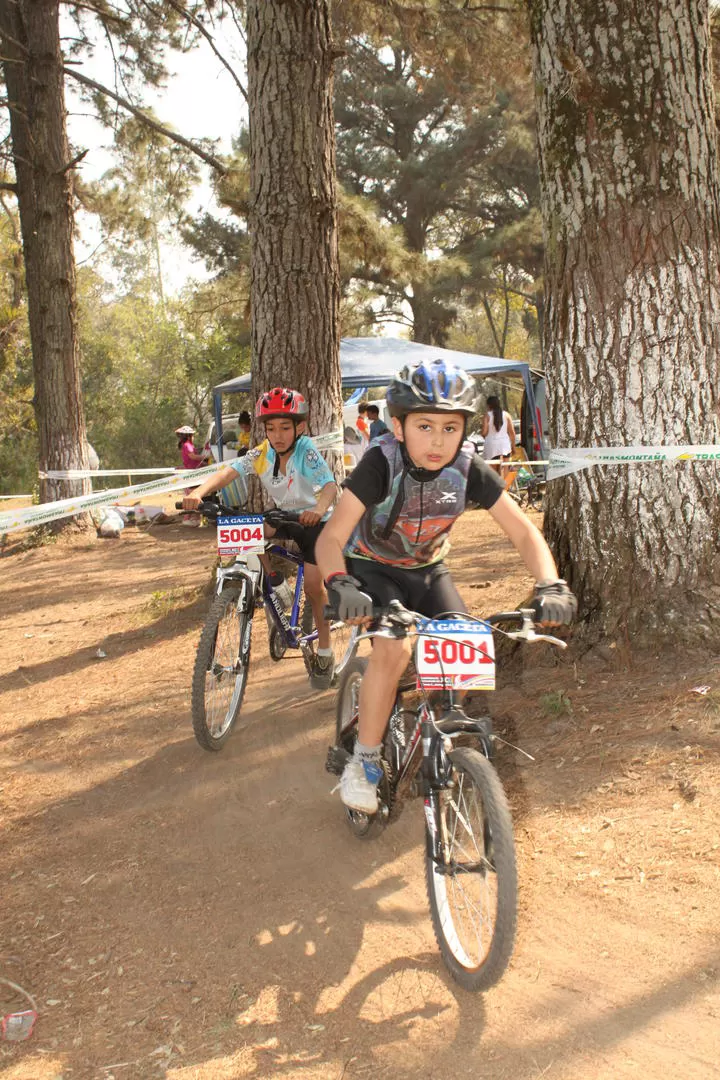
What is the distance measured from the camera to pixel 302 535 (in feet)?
19.2

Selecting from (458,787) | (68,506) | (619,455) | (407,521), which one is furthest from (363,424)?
(458,787)

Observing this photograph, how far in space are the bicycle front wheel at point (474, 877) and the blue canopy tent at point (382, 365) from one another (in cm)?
1500

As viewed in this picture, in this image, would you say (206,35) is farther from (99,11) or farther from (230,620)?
(230,620)

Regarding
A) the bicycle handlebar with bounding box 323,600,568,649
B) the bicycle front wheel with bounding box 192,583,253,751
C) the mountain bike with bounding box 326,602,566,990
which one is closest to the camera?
the mountain bike with bounding box 326,602,566,990

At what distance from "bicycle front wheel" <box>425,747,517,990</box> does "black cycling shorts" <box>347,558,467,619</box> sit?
810mm

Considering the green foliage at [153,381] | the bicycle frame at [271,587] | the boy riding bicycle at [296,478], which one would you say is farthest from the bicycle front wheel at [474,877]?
the green foliage at [153,381]

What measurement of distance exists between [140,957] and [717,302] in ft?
13.4

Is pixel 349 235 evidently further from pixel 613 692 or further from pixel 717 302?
pixel 613 692

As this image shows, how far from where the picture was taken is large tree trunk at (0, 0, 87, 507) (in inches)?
538

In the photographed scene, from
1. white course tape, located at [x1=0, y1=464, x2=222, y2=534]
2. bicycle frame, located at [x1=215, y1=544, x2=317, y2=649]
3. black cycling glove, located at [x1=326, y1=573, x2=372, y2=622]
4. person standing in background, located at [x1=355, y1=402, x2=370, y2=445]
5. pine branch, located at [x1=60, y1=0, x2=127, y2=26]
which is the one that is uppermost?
pine branch, located at [x1=60, y1=0, x2=127, y2=26]

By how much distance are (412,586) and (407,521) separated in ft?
0.92

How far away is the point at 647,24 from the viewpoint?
4.73 meters

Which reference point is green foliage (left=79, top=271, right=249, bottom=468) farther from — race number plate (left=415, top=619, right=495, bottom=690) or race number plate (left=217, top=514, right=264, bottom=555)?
race number plate (left=415, top=619, right=495, bottom=690)

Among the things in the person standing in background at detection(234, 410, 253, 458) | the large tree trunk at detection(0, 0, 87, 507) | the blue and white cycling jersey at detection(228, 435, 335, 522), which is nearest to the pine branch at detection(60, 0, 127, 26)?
the large tree trunk at detection(0, 0, 87, 507)
